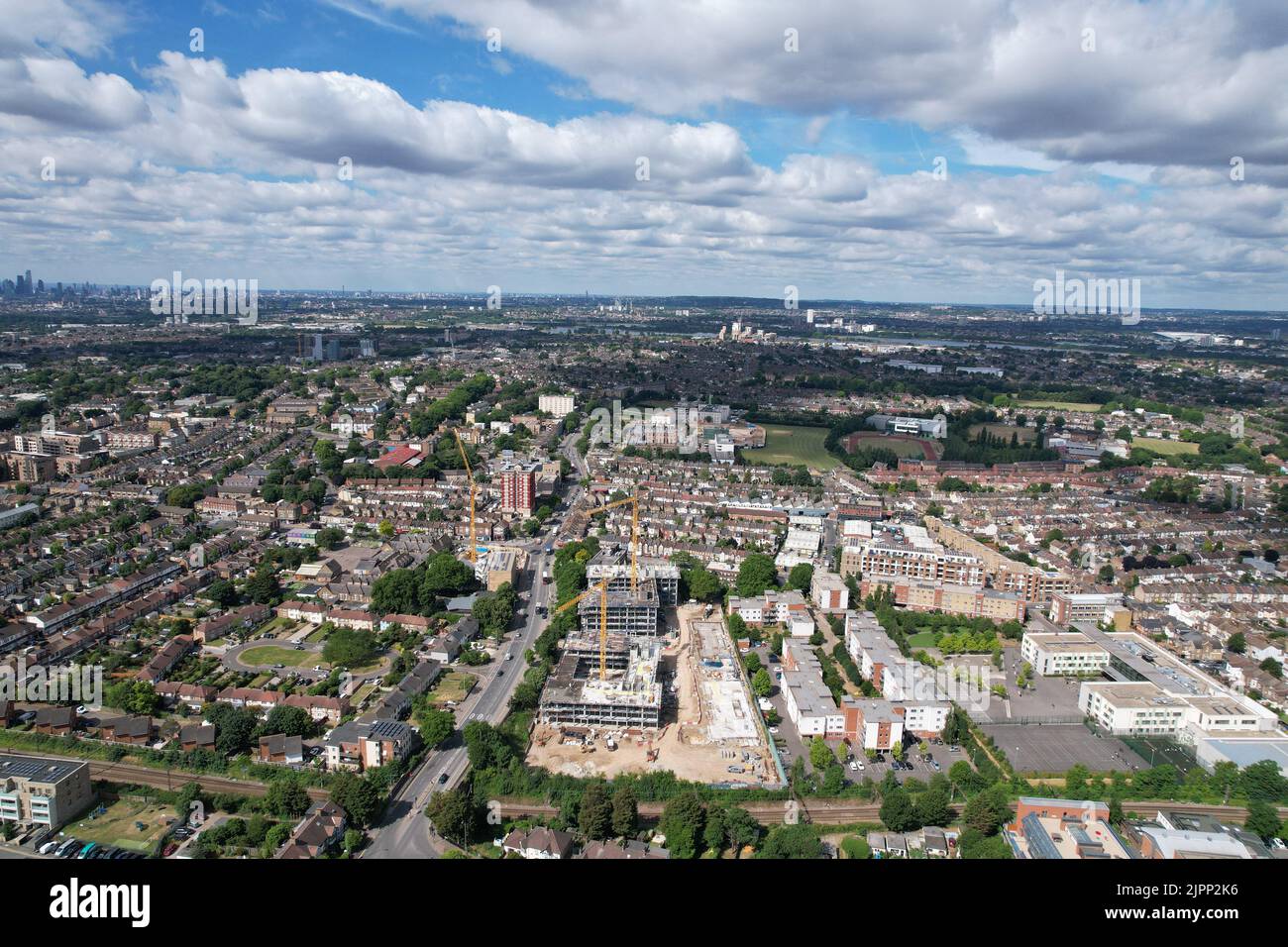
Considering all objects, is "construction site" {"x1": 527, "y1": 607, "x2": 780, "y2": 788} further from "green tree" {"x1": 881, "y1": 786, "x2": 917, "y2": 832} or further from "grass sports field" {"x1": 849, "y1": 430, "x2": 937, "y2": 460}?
"grass sports field" {"x1": 849, "y1": 430, "x2": 937, "y2": 460}

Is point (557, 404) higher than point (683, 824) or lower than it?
higher

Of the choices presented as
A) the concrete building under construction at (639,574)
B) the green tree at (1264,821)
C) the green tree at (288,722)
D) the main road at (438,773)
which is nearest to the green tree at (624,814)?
the main road at (438,773)

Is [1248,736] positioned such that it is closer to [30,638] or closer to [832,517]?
[832,517]

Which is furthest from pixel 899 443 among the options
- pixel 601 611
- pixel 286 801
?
pixel 286 801

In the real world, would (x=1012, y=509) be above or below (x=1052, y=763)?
above

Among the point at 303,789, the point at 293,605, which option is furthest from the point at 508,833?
the point at 293,605

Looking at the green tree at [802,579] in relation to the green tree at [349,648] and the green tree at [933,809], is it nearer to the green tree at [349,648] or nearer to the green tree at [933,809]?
the green tree at [933,809]

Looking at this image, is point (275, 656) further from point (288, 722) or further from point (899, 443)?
point (899, 443)
